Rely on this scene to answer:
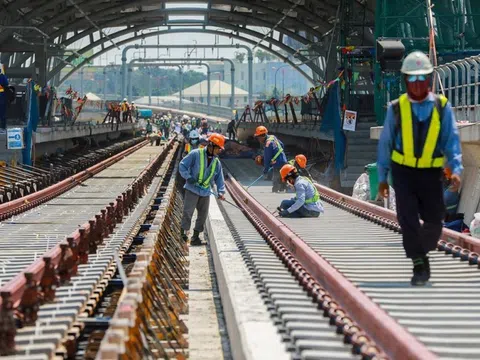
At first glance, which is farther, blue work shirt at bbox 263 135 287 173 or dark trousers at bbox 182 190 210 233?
blue work shirt at bbox 263 135 287 173

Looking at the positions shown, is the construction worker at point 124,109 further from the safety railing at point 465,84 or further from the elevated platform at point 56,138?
the safety railing at point 465,84

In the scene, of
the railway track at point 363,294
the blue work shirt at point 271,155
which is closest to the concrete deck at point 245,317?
the railway track at point 363,294

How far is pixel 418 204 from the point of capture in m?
7.88

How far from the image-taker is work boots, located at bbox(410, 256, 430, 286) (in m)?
8.02

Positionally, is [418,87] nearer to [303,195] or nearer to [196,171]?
[196,171]

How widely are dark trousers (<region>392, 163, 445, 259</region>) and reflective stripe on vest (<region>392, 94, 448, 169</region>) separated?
0.06 m

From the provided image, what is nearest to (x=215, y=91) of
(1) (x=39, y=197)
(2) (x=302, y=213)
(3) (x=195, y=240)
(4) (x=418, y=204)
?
(1) (x=39, y=197)

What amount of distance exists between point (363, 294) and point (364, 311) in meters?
0.82

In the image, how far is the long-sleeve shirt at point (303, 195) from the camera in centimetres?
1569

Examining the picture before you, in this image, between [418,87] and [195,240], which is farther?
[195,240]

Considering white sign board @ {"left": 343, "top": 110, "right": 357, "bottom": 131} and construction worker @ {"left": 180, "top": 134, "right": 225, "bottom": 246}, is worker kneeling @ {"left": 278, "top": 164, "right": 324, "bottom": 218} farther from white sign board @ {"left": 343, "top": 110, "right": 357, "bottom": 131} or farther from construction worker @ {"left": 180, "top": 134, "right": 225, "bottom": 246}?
white sign board @ {"left": 343, "top": 110, "right": 357, "bottom": 131}

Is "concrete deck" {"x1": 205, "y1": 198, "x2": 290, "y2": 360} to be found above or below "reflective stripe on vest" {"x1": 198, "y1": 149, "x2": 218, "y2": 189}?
below

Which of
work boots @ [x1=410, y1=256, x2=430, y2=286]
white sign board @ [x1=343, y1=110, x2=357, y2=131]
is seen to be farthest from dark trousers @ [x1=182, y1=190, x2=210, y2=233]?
white sign board @ [x1=343, y1=110, x2=357, y2=131]

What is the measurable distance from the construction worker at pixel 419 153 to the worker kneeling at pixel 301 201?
307 inches
